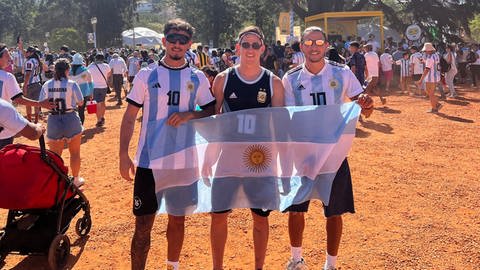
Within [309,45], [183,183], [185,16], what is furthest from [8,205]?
[185,16]

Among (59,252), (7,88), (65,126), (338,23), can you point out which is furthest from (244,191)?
(338,23)

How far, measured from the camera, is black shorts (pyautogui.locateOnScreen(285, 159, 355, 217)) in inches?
158

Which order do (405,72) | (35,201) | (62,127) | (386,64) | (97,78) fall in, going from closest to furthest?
(35,201)
(62,127)
(97,78)
(405,72)
(386,64)

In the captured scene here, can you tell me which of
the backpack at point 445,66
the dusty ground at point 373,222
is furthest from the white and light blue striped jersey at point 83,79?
the backpack at point 445,66

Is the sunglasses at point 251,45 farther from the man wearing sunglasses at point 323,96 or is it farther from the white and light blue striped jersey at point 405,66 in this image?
the white and light blue striped jersey at point 405,66

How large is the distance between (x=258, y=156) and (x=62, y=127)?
3.99 meters

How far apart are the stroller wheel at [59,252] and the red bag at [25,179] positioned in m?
0.35

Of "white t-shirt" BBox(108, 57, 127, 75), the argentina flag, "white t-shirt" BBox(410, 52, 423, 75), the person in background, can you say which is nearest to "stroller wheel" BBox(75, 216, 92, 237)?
the argentina flag

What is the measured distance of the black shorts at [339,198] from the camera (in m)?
4.01

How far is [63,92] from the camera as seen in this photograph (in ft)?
23.9

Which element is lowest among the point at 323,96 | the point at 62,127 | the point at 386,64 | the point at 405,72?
the point at 62,127

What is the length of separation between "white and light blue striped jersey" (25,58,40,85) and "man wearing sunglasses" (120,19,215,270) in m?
10.4

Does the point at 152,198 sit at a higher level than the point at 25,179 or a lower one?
lower

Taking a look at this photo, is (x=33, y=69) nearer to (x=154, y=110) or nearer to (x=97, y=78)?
(x=97, y=78)
